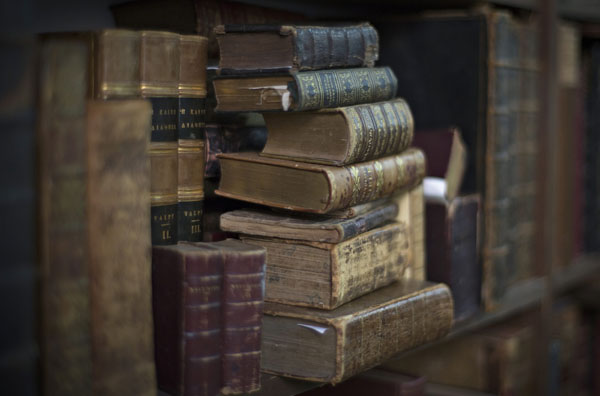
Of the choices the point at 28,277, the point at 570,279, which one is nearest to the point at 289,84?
the point at 28,277

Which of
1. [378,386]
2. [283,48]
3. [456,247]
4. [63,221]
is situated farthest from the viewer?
[456,247]

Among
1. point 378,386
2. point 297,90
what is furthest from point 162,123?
point 378,386

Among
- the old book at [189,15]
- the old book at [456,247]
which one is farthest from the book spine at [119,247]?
the old book at [456,247]

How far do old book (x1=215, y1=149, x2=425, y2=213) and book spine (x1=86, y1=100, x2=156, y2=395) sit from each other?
0.76ft

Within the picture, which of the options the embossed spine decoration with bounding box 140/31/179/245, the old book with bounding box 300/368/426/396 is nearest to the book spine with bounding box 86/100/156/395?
the embossed spine decoration with bounding box 140/31/179/245

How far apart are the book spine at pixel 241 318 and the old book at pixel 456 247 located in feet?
1.63

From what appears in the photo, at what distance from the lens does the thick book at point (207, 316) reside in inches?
33.0

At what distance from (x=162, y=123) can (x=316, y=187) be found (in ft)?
0.70

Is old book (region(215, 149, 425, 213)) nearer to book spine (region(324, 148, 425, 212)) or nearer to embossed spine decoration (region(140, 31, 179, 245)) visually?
book spine (region(324, 148, 425, 212))

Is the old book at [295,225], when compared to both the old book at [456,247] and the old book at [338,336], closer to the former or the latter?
the old book at [338,336]

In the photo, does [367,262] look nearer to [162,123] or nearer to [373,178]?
[373,178]

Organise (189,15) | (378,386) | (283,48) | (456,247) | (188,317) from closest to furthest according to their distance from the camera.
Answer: (188,317) < (283,48) < (189,15) < (378,386) < (456,247)

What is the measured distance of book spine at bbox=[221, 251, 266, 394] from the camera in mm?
859

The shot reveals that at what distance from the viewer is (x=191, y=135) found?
97 centimetres
